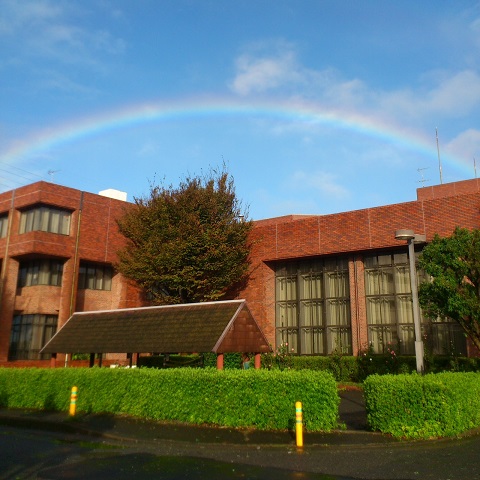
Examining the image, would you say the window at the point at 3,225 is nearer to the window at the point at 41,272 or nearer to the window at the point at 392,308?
the window at the point at 41,272

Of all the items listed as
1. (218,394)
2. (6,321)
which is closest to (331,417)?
(218,394)

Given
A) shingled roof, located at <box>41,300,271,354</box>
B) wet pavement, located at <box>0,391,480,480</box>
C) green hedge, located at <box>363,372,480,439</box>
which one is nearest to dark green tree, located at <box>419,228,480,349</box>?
green hedge, located at <box>363,372,480,439</box>

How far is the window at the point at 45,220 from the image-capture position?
113ft

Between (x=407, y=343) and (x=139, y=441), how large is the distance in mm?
19380

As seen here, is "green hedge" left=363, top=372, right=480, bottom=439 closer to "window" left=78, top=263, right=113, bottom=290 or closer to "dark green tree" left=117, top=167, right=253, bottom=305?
"dark green tree" left=117, top=167, right=253, bottom=305

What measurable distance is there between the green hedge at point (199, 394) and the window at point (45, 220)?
57.5 ft

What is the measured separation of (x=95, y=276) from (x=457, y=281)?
2863 centimetres

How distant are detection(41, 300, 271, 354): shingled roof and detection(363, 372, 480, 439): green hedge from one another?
5.98m

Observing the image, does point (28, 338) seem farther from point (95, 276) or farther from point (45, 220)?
point (45, 220)

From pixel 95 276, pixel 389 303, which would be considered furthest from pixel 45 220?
pixel 389 303

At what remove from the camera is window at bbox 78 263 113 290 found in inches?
1471

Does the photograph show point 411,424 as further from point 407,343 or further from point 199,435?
point 407,343

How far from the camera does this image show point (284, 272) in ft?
110

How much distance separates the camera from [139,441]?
12742mm
